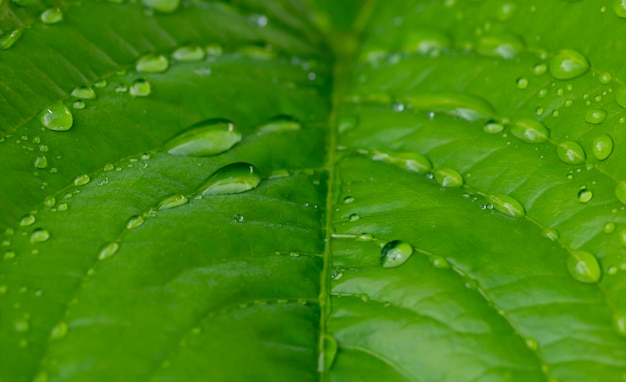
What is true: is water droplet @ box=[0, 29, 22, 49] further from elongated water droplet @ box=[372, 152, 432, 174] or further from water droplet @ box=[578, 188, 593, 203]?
water droplet @ box=[578, 188, 593, 203]

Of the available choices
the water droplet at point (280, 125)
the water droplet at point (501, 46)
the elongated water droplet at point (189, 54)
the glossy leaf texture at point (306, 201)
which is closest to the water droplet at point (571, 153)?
the glossy leaf texture at point (306, 201)

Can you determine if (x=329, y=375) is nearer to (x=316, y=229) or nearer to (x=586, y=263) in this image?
(x=316, y=229)

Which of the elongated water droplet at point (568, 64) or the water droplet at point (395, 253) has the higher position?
the elongated water droplet at point (568, 64)

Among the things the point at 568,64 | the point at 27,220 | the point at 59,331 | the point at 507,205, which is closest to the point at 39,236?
the point at 27,220

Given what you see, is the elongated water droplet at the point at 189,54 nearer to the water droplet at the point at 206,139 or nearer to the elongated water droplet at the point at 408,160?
the water droplet at the point at 206,139

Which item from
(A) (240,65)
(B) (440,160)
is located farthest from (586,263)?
(A) (240,65)

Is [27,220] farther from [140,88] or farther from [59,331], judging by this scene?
[140,88]

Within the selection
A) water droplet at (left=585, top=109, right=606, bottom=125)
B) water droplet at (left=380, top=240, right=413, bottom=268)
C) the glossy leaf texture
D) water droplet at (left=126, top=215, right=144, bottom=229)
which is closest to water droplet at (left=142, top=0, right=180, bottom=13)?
the glossy leaf texture
